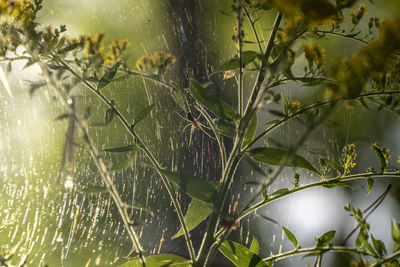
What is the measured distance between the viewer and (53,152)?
54cm

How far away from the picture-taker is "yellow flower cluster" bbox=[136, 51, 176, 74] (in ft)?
1.34

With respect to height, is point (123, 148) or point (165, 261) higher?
point (123, 148)

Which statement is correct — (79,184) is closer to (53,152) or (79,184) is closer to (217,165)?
(53,152)

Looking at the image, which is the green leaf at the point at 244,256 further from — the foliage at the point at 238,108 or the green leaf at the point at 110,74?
the green leaf at the point at 110,74

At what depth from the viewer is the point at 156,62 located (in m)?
0.41

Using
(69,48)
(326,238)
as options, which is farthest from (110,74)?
(326,238)

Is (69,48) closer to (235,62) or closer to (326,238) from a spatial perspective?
(235,62)

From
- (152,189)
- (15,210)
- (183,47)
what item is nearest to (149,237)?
(152,189)

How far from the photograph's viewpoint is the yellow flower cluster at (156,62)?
16.1 inches

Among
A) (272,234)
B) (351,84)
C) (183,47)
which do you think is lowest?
(272,234)

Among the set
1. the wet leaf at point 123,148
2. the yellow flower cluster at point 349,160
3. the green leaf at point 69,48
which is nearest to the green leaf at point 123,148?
the wet leaf at point 123,148

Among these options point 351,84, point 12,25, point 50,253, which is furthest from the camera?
point 50,253

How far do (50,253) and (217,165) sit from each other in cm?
28

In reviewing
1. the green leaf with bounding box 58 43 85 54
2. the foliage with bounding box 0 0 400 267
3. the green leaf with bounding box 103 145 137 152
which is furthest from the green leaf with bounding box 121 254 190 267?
the green leaf with bounding box 58 43 85 54
